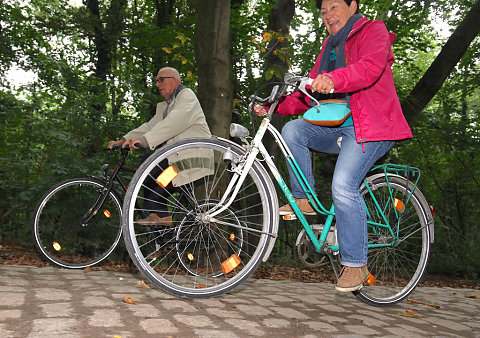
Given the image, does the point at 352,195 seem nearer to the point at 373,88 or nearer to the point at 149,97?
the point at 373,88

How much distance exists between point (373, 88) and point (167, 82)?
8.53 ft

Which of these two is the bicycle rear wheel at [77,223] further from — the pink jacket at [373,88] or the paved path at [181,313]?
the pink jacket at [373,88]

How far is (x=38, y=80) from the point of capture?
1168 centimetres

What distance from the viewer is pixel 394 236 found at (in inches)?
150

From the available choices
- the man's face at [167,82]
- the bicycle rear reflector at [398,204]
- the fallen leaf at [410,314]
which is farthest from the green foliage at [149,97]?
the fallen leaf at [410,314]

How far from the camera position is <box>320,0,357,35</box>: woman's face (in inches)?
132

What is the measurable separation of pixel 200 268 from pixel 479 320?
10.0 ft

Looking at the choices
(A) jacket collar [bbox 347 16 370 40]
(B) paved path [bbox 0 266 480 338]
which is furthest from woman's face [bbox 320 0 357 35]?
(B) paved path [bbox 0 266 480 338]

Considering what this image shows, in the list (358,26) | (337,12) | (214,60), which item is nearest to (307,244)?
(358,26)

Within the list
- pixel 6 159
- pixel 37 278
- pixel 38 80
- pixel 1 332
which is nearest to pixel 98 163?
pixel 6 159

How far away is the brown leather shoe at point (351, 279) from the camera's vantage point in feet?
10.4

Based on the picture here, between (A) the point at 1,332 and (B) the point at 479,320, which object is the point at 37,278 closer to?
(A) the point at 1,332

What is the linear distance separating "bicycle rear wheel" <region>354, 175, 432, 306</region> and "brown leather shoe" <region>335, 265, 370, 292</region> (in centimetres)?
56

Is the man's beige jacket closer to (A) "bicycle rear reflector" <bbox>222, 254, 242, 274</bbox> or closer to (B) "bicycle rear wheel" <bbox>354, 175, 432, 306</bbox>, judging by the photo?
(A) "bicycle rear reflector" <bbox>222, 254, 242, 274</bbox>
